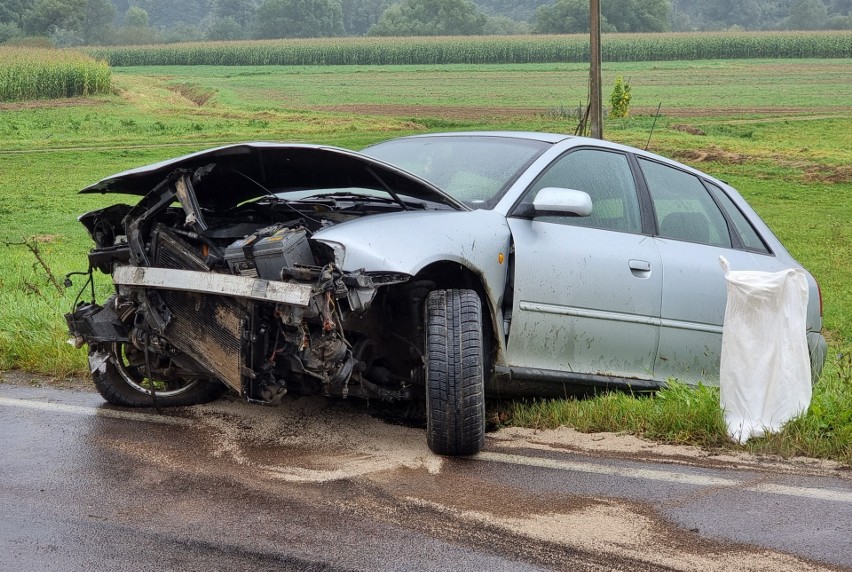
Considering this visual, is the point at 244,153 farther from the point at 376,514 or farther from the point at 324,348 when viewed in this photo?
the point at 376,514

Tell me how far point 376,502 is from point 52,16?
219ft

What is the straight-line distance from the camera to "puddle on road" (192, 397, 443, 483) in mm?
4957

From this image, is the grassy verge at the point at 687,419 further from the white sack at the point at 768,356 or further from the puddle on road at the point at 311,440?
the puddle on road at the point at 311,440

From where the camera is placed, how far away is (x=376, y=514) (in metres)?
4.28

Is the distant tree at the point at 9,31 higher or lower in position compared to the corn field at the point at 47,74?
higher

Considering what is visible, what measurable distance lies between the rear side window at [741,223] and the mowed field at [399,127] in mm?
943

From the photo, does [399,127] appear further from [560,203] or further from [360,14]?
[360,14]

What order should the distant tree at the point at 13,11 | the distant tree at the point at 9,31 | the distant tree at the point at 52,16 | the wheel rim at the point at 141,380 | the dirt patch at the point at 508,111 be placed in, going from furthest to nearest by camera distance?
the distant tree at the point at 52,16 < the distant tree at the point at 13,11 < the distant tree at the point at 9,31 < the dirt patch at the point at 508,111 < the wheel rim at the point at 141,380

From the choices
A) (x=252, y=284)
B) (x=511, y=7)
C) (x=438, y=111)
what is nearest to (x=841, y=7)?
(x=511, y=7)

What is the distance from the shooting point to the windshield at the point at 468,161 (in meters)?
5.97

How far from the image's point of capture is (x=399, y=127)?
35.4 meters

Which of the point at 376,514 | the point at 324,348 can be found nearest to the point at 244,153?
the point at 324,348

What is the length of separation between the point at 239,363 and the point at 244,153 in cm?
100

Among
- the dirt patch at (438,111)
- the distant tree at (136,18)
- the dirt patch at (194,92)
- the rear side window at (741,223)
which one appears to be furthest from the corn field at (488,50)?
the rear side window at (741,223)
